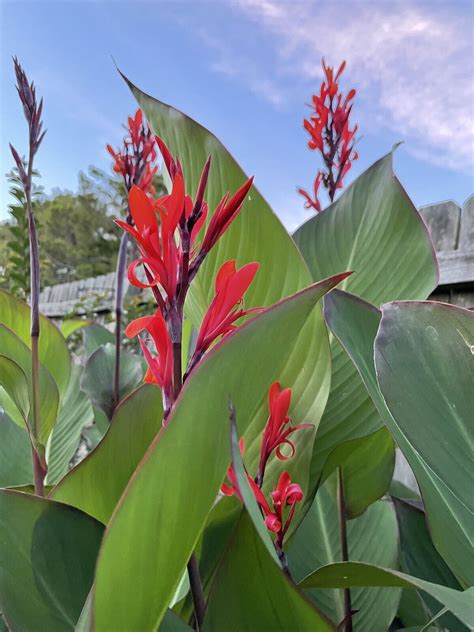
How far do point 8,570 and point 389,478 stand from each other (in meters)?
0.34

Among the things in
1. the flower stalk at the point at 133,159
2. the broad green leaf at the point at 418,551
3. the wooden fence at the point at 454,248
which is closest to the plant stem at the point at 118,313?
the flower stalk at the point at 133,159

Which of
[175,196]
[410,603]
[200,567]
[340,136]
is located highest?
[340,136]

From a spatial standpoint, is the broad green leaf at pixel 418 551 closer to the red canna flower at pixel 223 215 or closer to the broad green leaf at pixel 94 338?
the red canna flower at pixel 223 215

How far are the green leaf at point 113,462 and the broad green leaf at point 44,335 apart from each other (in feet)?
1.24

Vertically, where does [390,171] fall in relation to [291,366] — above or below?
above

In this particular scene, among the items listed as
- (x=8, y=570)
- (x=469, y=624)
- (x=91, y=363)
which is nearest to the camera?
(x=469, y=624)

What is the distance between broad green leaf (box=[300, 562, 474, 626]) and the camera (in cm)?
23

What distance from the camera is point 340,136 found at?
0.88m

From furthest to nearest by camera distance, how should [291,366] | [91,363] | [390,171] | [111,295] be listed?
[111,295], [91,363], [390,171], [291,366]

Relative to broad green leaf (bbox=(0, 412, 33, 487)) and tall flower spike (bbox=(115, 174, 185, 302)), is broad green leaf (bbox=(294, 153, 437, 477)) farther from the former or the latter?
broad green leaf (bbox=(0, 412, 33, 487))

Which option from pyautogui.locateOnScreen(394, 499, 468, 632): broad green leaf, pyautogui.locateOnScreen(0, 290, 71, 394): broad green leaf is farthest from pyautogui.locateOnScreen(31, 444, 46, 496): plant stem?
pyautogui.locateOnScreen(394, 499, 468, 632): broad green leaf

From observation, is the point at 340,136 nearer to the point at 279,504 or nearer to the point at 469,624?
the point at 279,504

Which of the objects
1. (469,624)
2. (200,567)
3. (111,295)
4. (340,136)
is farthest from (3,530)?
(111,295)

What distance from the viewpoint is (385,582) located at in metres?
0.32
